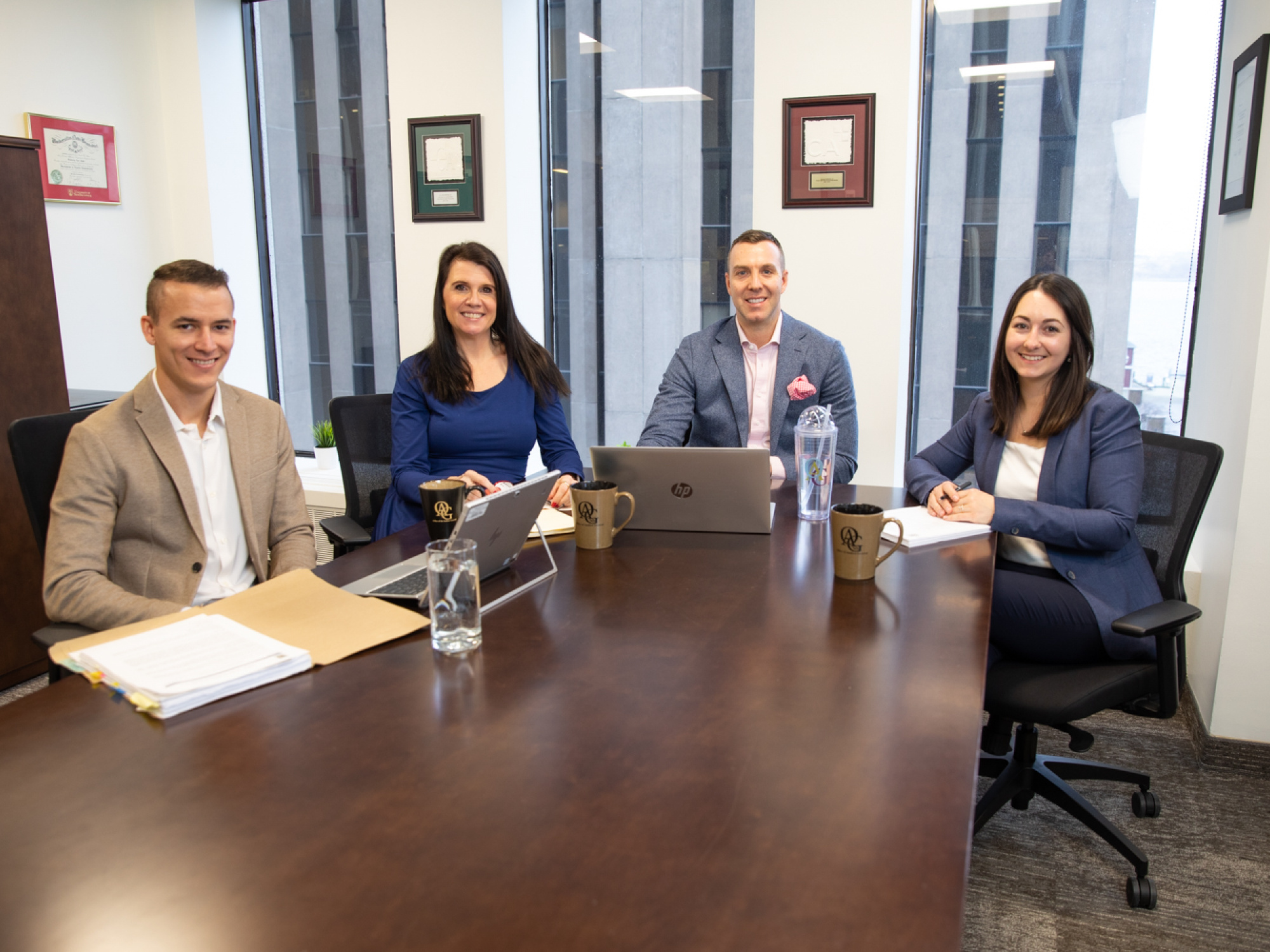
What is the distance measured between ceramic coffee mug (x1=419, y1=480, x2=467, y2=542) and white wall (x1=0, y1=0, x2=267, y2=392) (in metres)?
2.74

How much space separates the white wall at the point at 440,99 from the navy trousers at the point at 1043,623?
248 cm

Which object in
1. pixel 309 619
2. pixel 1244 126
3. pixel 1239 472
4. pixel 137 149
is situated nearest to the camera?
pixel 309 619

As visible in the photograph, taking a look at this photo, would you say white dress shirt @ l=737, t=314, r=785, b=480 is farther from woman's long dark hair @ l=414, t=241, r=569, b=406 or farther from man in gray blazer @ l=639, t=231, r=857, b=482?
woman's long dark hair @ l=414, t=241, r=569, b=406

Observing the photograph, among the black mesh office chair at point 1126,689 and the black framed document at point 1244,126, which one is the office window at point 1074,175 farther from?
the black mesh office chair at point 1126,689

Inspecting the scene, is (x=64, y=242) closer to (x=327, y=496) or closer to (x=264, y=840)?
(x=327, y=496)

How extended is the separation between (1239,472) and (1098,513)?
765 millimetres

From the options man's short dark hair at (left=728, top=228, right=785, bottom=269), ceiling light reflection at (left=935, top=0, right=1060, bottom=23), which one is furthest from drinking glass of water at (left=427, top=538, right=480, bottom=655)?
ceiling light reflection at (left=935, top=0, right=1060, bottom=23)

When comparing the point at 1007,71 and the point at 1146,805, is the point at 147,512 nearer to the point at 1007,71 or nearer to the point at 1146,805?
the point at 1146,805

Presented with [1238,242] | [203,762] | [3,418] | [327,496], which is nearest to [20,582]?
[3,418]

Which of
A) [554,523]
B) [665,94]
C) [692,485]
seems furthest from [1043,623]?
[665,94]

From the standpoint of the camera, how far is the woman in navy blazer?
81.4 inches

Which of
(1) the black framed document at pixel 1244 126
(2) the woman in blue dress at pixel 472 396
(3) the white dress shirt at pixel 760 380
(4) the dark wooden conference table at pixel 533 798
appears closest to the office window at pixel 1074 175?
(1) the black framed document at pixel 1244 126

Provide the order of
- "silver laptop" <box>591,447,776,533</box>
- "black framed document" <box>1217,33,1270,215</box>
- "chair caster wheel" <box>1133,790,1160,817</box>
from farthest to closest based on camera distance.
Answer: "black framed document" <box>1217,33,1270,215</box> → "chair caster wheel" <box>1133,790,1160,817</box> → "silver laptop" <box>591,447,776,533</box>

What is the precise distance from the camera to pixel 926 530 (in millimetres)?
1999
